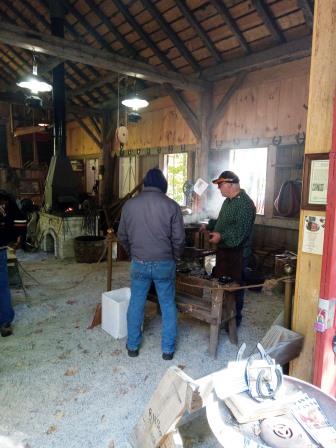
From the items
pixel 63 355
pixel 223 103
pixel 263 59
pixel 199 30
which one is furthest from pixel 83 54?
pixel 63 355

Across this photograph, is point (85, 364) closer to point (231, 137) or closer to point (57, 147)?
point (231, 137)

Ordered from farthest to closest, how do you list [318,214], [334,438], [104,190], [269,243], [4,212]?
[104,190], [269,243], [4,212], [318,214], [334,438]

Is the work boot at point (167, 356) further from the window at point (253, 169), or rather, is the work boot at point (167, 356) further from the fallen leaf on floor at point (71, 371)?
the window at point (253, 169)

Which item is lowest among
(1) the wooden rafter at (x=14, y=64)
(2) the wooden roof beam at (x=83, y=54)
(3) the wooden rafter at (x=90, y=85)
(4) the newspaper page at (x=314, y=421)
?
(4) the newspaper page at (x=314, y=421)

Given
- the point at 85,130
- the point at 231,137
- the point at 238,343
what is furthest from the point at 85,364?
the point at 85,130

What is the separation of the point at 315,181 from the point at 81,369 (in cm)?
239

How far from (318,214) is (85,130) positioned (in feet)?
30.5

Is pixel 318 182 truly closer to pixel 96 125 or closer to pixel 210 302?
pixel 210 302

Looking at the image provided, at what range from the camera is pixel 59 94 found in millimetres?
7172

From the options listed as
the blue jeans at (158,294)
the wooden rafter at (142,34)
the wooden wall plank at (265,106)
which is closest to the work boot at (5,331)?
the blue jeans at (158,294)

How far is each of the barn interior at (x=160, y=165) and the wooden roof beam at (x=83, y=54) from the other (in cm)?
2

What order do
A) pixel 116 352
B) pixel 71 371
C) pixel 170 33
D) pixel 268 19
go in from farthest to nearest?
pixel 170 33 → pixel 268 19 → pixel 116 352 → pixel 71 371

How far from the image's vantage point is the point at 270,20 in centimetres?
496

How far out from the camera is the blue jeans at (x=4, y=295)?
3361 mm
